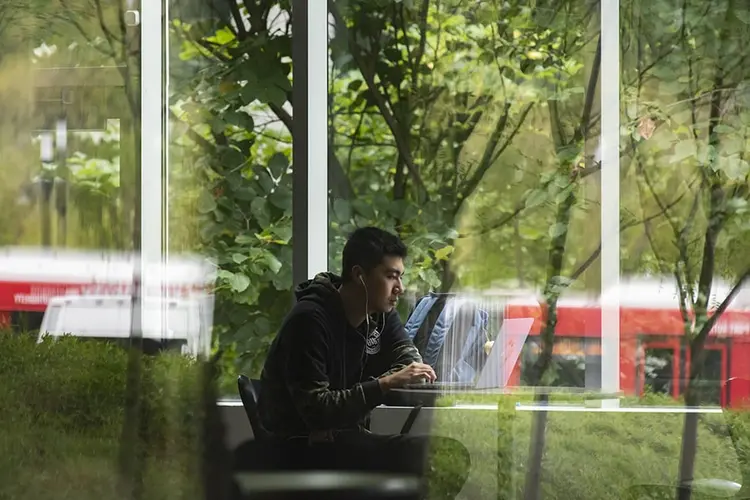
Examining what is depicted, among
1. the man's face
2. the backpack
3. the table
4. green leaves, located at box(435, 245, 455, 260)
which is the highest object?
green leaves, located at box(435, 245, 455, 260)

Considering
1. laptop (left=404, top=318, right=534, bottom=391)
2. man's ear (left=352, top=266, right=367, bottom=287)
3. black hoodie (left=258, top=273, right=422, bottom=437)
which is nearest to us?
black hoodie (left=258, top=273, right=422, bottom=437)

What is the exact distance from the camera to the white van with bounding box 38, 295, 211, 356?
2.90 m

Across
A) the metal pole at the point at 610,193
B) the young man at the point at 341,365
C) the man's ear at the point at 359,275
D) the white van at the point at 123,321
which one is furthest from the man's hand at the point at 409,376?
the white van at the point at 123,321

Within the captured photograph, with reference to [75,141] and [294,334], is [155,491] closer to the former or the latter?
[294,334]

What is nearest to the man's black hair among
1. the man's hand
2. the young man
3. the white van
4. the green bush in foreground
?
the young man

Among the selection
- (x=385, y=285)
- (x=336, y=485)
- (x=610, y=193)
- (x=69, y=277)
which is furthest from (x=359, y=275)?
(x=69, y=277)

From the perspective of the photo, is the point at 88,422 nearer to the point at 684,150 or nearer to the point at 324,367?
the point at 324,367

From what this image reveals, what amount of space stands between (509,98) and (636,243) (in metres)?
0.56

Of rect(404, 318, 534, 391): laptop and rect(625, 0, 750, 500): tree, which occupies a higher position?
rect(625, 0, 750, 500): tree

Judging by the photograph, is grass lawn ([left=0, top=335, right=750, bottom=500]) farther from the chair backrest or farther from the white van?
the chair backrest

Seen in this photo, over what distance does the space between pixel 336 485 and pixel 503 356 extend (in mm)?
610

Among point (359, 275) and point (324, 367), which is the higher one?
point (359, 275)

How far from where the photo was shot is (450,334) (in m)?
2.66

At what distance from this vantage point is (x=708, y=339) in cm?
266
